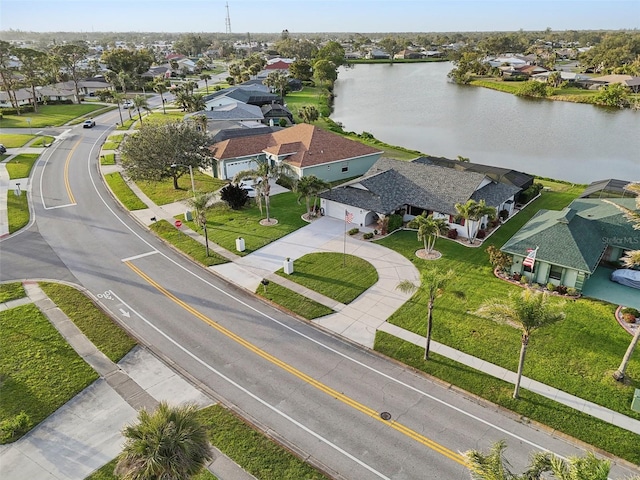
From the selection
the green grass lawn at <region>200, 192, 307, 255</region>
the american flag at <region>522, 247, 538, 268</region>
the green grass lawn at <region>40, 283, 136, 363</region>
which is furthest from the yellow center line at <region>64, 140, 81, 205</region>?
the american flag at <region>522, 247, 538, 268</region>

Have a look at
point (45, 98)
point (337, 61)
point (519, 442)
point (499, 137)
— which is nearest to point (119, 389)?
point (519, 442)

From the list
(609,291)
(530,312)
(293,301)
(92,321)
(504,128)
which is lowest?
(609,291)

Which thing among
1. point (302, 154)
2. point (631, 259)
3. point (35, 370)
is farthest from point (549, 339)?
point (302, 154)

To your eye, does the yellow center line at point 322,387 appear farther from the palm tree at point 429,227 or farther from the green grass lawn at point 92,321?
the palm tree at point 429,227

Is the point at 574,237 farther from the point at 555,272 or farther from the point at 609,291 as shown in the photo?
the point at 609,291

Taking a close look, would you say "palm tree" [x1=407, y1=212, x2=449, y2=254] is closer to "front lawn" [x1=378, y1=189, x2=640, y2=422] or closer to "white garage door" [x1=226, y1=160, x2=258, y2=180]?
"front lawn" [x1=378, y1=189, x2=640, y2=422]

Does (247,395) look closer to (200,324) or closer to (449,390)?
(200,324)

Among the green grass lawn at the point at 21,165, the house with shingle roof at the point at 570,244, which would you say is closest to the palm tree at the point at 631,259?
the house with shingle roof at the point at 570,244
